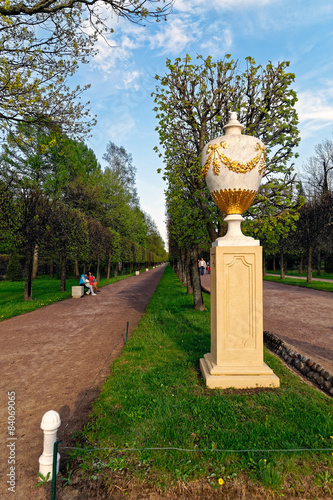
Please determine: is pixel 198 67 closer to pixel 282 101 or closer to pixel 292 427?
pixel 282 101

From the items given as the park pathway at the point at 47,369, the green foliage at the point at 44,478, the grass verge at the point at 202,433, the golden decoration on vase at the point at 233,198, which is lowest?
the park pathway at the point at 47,369

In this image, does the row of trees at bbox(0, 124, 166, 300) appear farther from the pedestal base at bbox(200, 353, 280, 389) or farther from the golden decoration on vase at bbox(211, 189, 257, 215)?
the pedestal base at bbox(200, 353, 280, 389)

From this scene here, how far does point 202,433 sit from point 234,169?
3.53 m

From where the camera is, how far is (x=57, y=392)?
4.25 meters

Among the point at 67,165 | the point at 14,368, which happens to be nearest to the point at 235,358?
the point at 14,368

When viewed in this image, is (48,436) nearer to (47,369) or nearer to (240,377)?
(240,377)

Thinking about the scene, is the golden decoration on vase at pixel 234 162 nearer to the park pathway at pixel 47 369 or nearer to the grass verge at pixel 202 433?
the grass verge at pixel 202 433

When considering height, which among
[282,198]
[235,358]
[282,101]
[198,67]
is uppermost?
[198,67]

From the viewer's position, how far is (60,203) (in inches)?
789

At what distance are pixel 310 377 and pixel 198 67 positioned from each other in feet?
28.9

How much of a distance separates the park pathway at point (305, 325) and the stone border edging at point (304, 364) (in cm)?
24

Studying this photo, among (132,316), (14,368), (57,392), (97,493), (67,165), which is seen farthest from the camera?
(67,165)

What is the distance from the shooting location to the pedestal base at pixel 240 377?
159 inches

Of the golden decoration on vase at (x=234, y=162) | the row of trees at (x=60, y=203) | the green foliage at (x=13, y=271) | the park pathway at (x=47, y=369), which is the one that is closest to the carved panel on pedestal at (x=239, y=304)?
the golden decoration on vase at (x=234, y=162)
